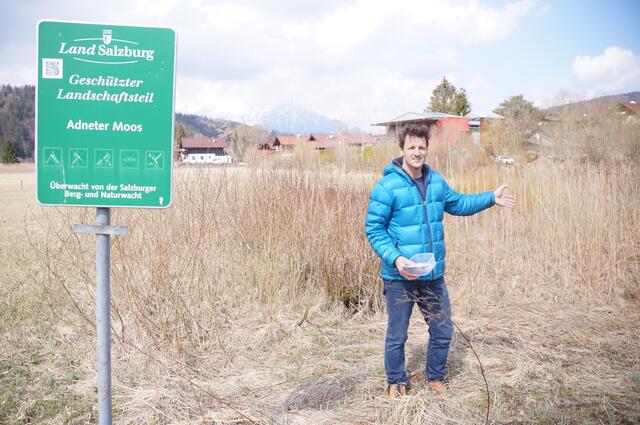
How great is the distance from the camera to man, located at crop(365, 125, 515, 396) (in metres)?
2.95

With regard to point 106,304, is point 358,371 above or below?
below

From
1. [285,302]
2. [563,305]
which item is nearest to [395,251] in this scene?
[285,302]

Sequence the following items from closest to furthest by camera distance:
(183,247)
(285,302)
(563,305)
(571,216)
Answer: (183,247) < (285,302) < (563,305) < (571,216)

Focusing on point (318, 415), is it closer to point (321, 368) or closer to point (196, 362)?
point (321, 368)

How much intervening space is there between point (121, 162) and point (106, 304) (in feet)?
1.89

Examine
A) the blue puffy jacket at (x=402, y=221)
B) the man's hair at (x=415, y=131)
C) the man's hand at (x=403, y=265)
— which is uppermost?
the man's hair at (x=415, y=131)

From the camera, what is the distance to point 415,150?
9.66 feet

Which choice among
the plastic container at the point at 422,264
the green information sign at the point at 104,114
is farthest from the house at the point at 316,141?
the green information sign at the point at 104,114

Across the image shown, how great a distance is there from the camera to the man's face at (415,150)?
9.66ft

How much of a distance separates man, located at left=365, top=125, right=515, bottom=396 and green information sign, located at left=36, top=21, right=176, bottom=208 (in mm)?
1335

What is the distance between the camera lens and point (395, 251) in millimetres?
2848

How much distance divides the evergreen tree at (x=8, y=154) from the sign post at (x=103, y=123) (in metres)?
64.9

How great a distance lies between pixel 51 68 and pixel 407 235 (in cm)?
196

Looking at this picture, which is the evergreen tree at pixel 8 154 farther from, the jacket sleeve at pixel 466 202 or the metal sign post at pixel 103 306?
the metal sign post at pixel 103 306
